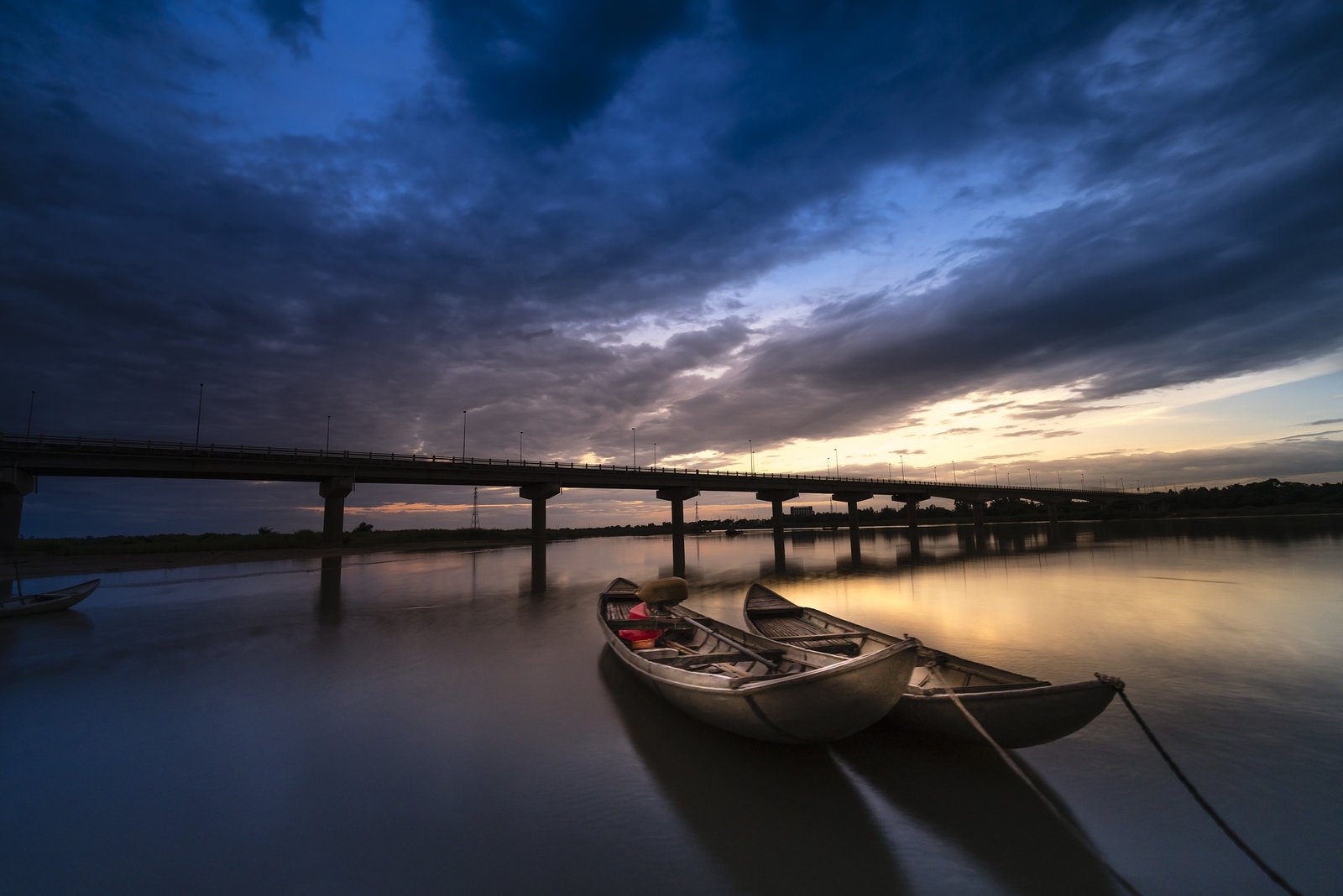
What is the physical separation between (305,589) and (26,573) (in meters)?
25.3

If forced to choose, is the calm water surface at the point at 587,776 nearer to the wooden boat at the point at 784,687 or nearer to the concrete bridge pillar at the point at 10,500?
the wooden boat at the point at 784,687

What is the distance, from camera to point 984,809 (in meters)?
6.49

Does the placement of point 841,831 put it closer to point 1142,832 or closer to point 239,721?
point 1142,832

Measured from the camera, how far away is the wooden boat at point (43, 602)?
863 inches

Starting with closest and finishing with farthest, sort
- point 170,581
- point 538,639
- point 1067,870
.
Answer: point 1067,870 → point 538,639 → point 170,581

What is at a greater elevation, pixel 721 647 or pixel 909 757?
pixel 721 647

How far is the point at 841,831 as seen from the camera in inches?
240

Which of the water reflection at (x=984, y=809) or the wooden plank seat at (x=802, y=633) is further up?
the wooden plank seat at (x=802, y=633)

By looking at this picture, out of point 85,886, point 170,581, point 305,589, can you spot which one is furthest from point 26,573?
point 85,886

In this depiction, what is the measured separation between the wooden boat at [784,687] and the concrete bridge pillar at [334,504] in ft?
157

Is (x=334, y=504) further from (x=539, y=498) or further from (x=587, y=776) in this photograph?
(x=587, y=776)

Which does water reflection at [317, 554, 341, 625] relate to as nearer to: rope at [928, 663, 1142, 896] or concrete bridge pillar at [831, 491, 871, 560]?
rope at [928, 663, 1142, 896]

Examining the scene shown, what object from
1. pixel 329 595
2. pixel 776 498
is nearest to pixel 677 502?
pixel 776 498

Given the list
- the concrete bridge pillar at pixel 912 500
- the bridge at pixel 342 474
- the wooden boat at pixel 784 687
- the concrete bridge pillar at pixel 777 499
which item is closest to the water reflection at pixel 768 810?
the wooden boat at pixel 784 687
